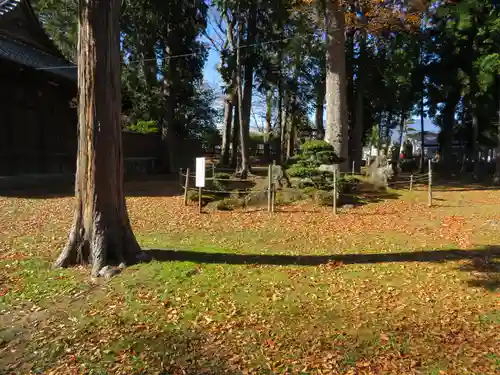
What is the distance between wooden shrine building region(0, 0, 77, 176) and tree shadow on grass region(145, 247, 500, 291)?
11755 millimetres

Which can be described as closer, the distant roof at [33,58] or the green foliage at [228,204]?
the green foliage at [228,204]

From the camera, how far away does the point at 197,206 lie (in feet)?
43.5

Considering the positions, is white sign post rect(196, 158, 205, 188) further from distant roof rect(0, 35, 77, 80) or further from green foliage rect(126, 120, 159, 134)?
green foliage rect(126, 120, 159, 134)

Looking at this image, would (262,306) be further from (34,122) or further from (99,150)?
(34,122)

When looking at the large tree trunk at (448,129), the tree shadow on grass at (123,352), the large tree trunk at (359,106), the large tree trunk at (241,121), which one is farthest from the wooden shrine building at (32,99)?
the large tree trunk at (448,129)

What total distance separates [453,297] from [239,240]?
429 centimetres

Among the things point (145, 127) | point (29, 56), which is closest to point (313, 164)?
point (29, 56)

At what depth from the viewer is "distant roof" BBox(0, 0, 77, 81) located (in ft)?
52.7

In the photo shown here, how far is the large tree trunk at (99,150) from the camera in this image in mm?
6250

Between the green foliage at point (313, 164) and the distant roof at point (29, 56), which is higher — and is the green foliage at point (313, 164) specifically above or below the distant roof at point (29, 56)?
below

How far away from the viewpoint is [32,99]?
59.1ft

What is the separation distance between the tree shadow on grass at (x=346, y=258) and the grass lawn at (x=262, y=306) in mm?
31

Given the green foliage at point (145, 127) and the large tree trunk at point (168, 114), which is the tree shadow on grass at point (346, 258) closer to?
the large tree trunk at point (168, 114)

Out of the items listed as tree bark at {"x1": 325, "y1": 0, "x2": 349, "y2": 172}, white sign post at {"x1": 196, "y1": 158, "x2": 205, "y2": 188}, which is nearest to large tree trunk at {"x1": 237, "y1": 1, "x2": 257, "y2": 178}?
tree bark at {"x1": 325, "y1": 0, "x2": 349, "y2": 172}
